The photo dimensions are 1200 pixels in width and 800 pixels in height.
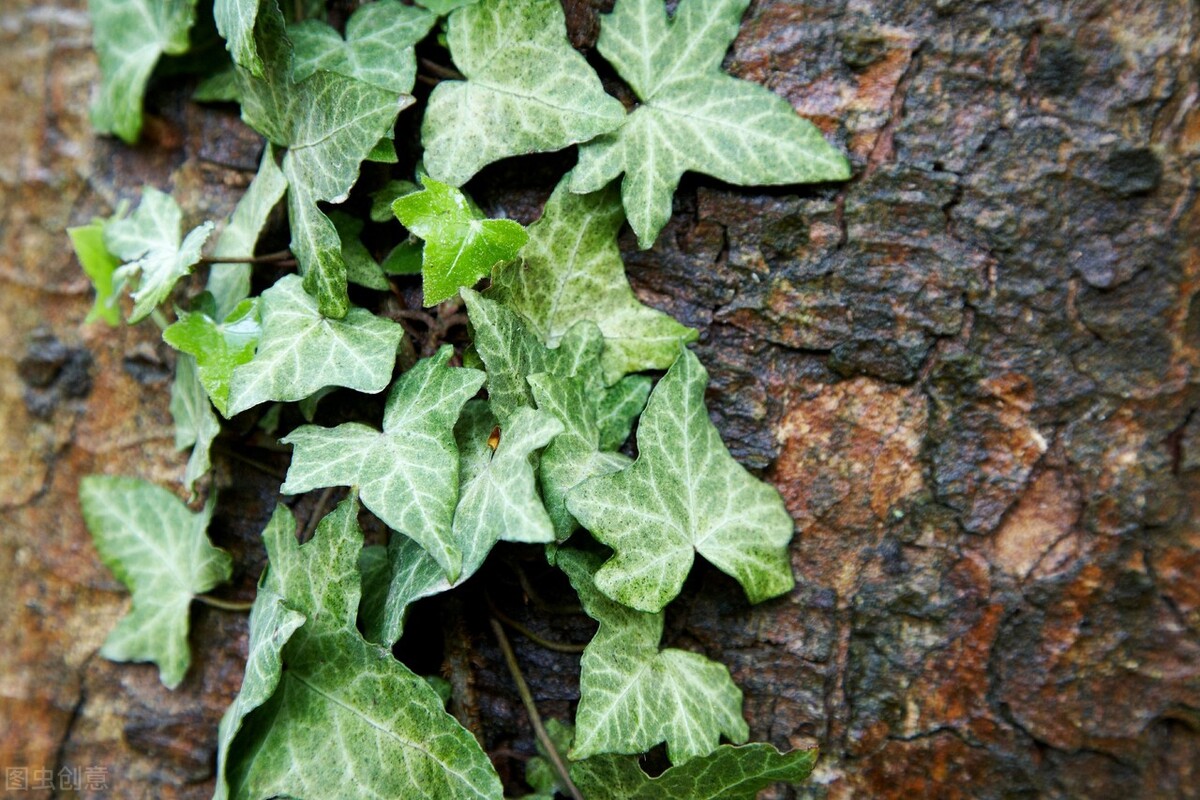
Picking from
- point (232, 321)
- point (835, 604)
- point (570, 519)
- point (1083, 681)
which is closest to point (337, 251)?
point (232, 321)

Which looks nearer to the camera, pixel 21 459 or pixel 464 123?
pixel 464 123

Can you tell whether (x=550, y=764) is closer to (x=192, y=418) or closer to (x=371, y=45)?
(x=192, y=418)

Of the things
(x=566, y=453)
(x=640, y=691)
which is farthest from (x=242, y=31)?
(x=640, y=691)

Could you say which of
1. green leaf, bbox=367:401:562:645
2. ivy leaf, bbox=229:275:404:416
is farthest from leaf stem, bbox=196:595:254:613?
ivy leaf, bbox=229:275:404:416

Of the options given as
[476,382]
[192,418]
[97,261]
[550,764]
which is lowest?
[550,764]

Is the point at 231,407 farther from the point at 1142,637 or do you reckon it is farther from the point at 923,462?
the point at 1142,637
